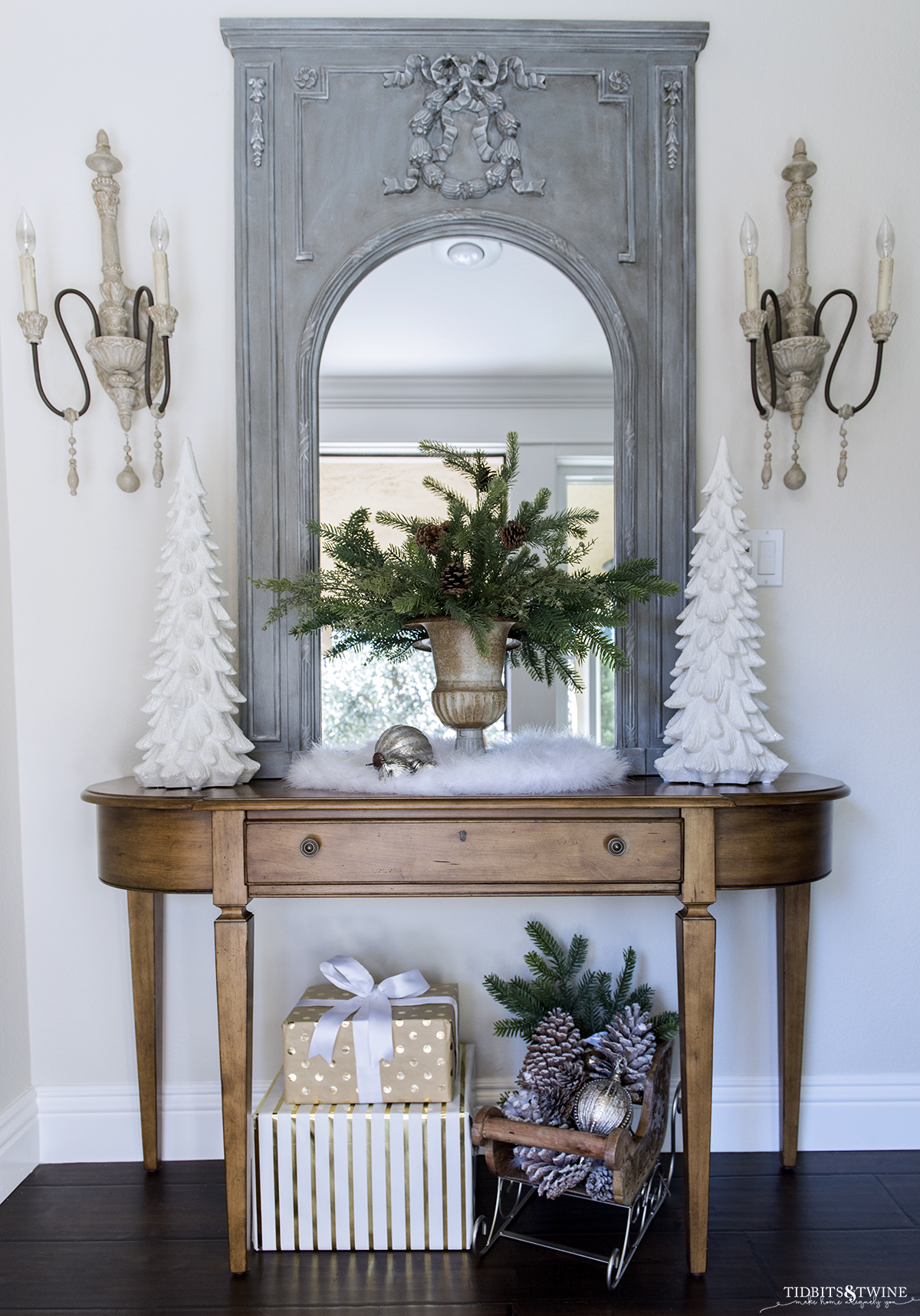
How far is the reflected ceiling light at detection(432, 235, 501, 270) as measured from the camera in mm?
2025

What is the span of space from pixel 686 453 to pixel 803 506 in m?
0.32

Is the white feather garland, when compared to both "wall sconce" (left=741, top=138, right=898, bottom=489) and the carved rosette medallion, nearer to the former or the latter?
"wall sconce" (left=741, top=138, right=898, bottom=489)

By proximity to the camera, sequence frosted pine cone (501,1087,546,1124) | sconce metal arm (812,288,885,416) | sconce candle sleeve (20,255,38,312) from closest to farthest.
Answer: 1. frosted pine cone (501,1087,546,1124)
2. sconce candle sleeve (20,255,38,312)
3. sconce metal arm (812,288,885,416)

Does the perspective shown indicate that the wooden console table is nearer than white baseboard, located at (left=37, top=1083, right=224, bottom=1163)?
Yes

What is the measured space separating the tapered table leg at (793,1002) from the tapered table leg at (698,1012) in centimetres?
47

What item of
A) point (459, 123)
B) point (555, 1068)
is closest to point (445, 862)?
point (555, 1068)

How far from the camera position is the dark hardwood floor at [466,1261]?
4.98 feet

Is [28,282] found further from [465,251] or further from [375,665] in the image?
[375,665]

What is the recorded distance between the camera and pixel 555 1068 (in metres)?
1.70

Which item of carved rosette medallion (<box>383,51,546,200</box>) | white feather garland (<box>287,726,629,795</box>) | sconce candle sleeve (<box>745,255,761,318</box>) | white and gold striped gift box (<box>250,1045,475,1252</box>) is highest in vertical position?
carved rosette medallion (<box>383,51,546,200</box>)

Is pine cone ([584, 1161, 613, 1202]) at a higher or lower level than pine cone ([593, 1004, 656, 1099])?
lower

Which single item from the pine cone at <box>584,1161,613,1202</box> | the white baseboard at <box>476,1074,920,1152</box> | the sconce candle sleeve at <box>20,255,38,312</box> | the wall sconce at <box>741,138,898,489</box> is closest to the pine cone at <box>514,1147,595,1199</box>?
the pine cone at <box>584,1161,613,1202</box>

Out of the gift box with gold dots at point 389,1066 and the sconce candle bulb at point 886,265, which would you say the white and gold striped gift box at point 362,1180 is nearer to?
the gift box with gold dots at point 389,1066

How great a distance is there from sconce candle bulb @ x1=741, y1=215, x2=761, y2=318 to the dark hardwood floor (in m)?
1.93
